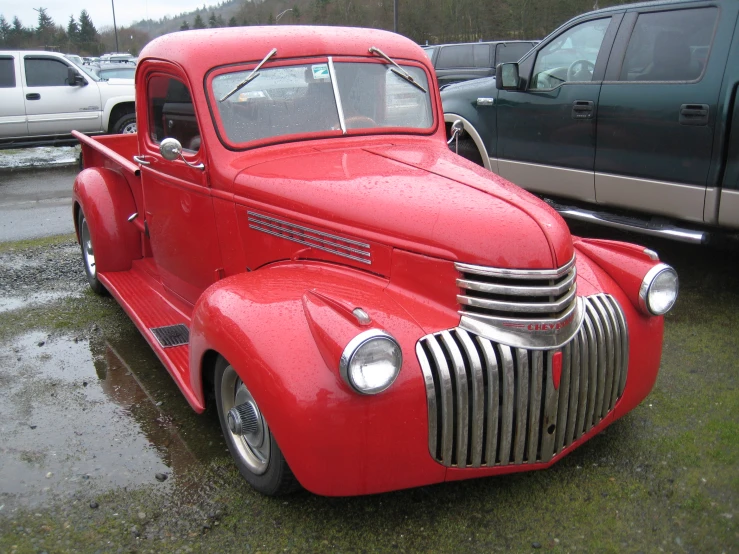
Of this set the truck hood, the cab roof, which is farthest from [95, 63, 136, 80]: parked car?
the truck hood

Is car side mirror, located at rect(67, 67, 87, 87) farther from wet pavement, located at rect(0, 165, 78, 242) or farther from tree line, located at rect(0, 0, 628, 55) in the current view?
tree line, located at rect(0, 0, 628, 55)

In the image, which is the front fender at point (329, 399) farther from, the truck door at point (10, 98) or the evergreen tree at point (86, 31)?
the evergreen tree at point (86, 31)

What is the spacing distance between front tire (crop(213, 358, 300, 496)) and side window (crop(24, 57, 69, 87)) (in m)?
10.8

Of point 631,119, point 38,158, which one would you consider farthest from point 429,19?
point 631,119

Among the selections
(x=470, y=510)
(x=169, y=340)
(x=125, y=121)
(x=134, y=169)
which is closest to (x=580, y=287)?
(x=470, y=510)

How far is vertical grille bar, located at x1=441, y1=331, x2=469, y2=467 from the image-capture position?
2.48 m

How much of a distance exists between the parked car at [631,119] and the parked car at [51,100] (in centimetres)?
820

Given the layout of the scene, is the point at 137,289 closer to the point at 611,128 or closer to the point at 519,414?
the point at 519,414

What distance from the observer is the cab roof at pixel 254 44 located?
3592 mm

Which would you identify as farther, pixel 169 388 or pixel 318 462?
pixel 169 388

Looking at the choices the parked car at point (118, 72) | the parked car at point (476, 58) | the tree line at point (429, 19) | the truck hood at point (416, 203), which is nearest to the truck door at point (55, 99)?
the parked car at point (118, 72)

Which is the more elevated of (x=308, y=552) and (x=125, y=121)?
(x=125, y=121)

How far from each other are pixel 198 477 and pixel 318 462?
0.93 m

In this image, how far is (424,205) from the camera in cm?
280
